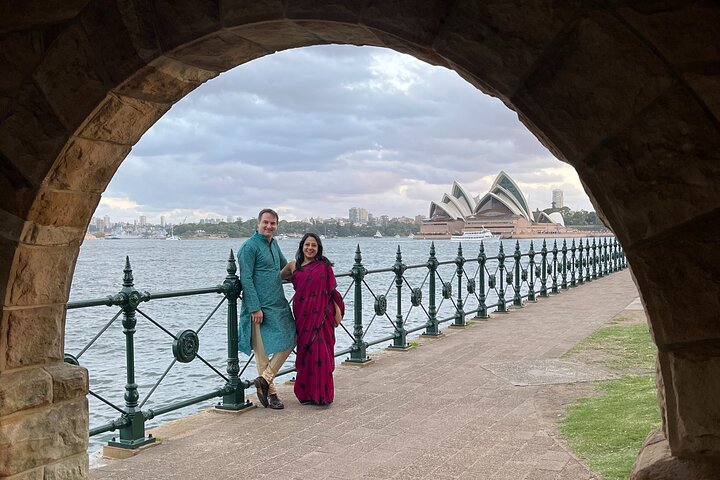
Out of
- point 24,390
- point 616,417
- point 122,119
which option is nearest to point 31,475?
point 24,390

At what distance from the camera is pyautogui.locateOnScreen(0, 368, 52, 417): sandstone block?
2.92 m

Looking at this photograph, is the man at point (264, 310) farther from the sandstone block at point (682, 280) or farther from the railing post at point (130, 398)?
the sandstone block at point (682, 280)

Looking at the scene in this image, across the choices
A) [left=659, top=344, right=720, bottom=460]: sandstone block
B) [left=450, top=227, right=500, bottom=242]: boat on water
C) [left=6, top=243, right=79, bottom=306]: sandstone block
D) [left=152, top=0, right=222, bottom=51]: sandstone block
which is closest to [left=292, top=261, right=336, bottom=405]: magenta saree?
[left=6, top=243, right=79, bottom=306]: sandstone block

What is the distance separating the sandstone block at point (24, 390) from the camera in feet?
9.60

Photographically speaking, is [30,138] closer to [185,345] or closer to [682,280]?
[682,280]

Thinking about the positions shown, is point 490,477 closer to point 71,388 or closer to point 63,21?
point 71,388

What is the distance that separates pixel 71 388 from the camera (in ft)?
10.6

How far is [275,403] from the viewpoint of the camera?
625 cm

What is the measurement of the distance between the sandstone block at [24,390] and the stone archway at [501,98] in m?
0.01

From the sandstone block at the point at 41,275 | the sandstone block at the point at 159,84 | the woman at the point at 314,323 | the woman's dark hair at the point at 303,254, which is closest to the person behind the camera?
the sandstone block at the point at 159,84

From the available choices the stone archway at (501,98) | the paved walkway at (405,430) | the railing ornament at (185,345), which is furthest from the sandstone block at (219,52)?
the railing ornament at (185,345)

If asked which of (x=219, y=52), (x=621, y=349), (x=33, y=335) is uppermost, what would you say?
(x=219, y=52)

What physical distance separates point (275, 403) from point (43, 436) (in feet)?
10.8

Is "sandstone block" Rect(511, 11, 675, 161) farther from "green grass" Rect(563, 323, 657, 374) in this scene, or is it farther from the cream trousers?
"green grass" Rect(563, 323, 657, 374)
